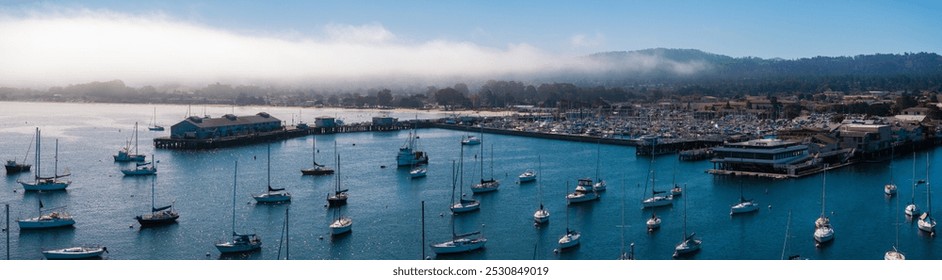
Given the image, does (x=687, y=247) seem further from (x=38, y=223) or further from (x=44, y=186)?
(x=44, y=186)

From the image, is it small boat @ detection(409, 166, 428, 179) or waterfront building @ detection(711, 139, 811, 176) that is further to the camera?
waterfront building @ detection(711, 139, 811, 176)

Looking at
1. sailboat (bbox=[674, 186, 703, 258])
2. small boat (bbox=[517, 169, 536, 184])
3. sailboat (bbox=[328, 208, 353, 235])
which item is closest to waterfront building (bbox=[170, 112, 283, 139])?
small boat (bbox=[517, 169, 536, 184])

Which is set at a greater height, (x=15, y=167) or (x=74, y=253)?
(x=15, y=167)

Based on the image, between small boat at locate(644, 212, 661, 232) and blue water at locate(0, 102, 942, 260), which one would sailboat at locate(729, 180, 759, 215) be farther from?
small boat at locate(644, 212, 661, 232)

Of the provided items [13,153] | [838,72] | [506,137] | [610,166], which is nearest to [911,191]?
[610,166]

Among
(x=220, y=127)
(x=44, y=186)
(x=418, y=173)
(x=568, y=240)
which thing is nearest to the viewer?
(x=568, y=240)

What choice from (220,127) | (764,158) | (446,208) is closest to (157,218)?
(446,208)
